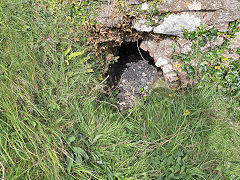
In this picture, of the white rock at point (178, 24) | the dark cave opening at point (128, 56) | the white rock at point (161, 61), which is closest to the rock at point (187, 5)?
the white rock at point (178, 24)

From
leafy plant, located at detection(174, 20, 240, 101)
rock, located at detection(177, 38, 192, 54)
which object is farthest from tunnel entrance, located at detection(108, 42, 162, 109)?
leafy plant, located at detection(174, 20, 240, 101)

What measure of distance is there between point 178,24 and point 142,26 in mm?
597

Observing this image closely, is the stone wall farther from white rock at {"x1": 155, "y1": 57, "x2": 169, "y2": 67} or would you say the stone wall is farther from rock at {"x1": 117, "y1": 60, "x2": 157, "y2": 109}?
rock at {"x1": 117, "y1": 60, "x2": 157, "y2": 109}

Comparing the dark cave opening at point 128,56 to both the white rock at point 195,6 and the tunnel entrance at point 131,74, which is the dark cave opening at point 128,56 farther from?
the white rock at point 195,6

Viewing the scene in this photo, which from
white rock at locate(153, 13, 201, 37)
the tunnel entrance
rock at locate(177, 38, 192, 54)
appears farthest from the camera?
the tunnel entrance

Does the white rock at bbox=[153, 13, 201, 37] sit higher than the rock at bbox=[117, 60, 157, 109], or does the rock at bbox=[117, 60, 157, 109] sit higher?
the white rock at bbox=[153, 13, 201, 37]

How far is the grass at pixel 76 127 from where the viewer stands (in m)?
1.67

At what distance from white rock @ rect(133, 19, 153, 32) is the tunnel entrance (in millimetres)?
810

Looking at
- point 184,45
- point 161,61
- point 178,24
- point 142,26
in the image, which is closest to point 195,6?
point 178,24

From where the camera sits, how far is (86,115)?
7.25ft

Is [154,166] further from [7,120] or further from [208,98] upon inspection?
[7,120]

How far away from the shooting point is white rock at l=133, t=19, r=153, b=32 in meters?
3.03

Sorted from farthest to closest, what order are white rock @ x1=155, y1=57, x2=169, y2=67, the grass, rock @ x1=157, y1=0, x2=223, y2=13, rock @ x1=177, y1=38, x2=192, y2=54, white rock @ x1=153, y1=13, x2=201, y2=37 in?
white rock @ x1=155, y1=57, x2=169, y2=67
rock @ x1=177, y1=38, x2=192, y2=54
white rock @ x1=153, y1=13, x2=201, y2=37
rock @ x1=157, y1=0, x2=223, y2=13
the grass

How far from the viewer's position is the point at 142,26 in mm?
3066
